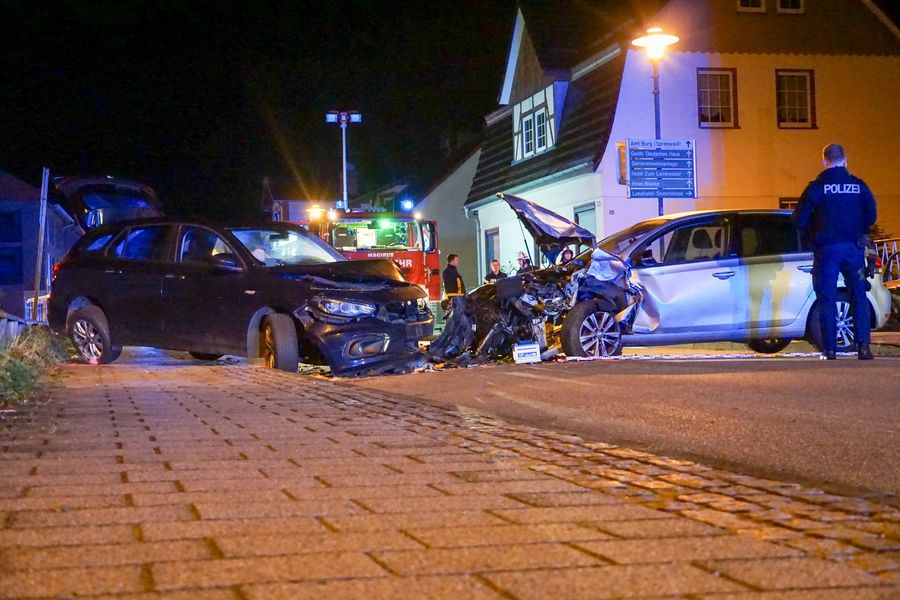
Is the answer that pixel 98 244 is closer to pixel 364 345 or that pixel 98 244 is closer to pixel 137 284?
pixel 137 284

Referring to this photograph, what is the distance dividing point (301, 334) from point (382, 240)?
14352mm

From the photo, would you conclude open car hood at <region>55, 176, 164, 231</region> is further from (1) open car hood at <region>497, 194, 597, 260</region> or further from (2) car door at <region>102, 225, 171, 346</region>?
(1) open car hood at <region>497, 194, 597, 260</region>

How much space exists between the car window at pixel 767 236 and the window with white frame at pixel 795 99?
1507 cm

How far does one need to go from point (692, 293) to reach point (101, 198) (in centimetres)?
1938

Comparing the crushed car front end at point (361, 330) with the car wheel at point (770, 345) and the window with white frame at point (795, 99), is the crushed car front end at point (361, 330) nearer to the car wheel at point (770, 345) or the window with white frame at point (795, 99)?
the car wheel at point (770, 345)

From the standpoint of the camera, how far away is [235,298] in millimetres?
11805

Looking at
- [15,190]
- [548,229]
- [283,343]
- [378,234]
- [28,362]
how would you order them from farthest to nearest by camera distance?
[15,190] → [378,234] → [548,229] → [283,343] → [28,362]

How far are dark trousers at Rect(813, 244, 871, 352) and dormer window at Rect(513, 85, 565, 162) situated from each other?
1840 centimetres

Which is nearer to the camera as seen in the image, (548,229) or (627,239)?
(627,239)

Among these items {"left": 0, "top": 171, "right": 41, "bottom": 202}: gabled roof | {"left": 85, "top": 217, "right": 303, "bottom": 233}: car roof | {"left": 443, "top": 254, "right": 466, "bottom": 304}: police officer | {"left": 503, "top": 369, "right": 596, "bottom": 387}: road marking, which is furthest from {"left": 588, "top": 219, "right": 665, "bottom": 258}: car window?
{"left": 0, "top": 171, "right": 41, "bottom": 202}: gabled roof

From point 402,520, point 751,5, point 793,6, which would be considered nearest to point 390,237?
point 751,5

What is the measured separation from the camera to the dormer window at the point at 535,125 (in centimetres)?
2902

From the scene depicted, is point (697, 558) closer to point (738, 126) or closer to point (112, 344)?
point (112, 344)

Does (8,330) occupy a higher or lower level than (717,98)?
lower
